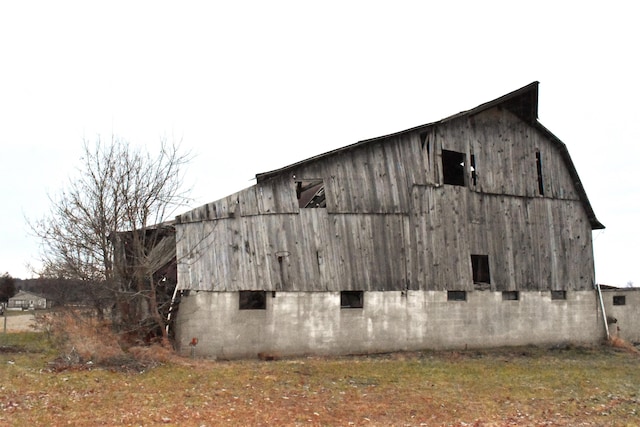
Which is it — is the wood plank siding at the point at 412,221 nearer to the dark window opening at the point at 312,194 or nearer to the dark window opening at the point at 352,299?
the dark window opening at the point at 352,299

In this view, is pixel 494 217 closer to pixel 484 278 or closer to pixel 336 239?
pixel 484 278

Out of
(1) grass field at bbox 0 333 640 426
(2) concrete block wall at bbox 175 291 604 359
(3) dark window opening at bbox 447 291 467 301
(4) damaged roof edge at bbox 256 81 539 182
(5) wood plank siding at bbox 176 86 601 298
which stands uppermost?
(4) damaged roof edge at bbox 256 81 539 182

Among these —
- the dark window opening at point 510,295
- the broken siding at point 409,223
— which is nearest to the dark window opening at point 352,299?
the broken siding at point 409,223

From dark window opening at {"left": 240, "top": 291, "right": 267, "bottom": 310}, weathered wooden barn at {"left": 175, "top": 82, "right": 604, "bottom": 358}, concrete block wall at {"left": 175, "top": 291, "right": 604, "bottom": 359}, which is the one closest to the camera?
concrete block wall at {"left": 175, "top": 291, "right": 604, "bottom": 359}

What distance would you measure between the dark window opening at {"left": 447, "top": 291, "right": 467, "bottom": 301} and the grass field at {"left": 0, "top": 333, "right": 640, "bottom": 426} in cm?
289

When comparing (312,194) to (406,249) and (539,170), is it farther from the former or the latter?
(539,170)

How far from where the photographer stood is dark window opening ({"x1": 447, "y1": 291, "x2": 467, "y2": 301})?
63.0ft

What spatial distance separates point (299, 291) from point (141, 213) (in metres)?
5.82

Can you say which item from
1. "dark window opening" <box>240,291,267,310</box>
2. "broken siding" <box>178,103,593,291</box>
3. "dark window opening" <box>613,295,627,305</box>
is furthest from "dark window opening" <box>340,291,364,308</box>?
"dark window opening" <box>613,295,627,305</box>

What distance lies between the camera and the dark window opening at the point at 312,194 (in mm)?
18531

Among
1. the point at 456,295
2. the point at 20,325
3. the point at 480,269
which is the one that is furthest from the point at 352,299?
the point at 20,325

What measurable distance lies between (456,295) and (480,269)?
2.69 meters

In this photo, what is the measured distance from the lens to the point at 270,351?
16422 mm

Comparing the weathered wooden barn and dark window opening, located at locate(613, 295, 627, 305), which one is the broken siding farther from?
dark window opening, located at locate(613, 295, 627, 305)
